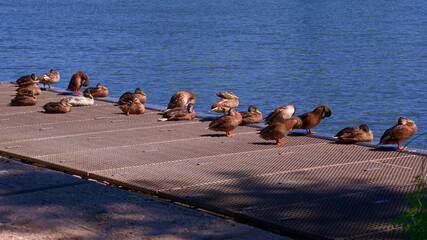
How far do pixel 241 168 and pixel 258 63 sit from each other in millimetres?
32364

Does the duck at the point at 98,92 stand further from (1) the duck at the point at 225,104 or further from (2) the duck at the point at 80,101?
(1) the duck at the point at 225,104

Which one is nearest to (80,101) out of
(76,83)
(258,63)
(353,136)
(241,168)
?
(76,83)

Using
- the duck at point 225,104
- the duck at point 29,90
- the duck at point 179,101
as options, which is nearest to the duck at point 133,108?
the duck at point 179,101

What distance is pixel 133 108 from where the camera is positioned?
49.9ft

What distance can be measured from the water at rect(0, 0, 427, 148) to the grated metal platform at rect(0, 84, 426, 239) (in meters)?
8.67

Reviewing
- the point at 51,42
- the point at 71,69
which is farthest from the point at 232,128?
the point at 51,42

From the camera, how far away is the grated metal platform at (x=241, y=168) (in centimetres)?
748

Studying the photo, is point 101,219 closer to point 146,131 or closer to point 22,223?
point 22,223

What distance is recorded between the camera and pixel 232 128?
41.9 feet

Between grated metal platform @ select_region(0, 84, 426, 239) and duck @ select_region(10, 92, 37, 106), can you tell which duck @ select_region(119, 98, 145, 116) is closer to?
grated metal platform @ select_region(0, 84, 426, 239)

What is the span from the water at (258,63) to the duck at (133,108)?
7.93 m

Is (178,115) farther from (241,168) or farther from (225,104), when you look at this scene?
(241,168)

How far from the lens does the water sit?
2816cm

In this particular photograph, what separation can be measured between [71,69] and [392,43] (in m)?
27.0
